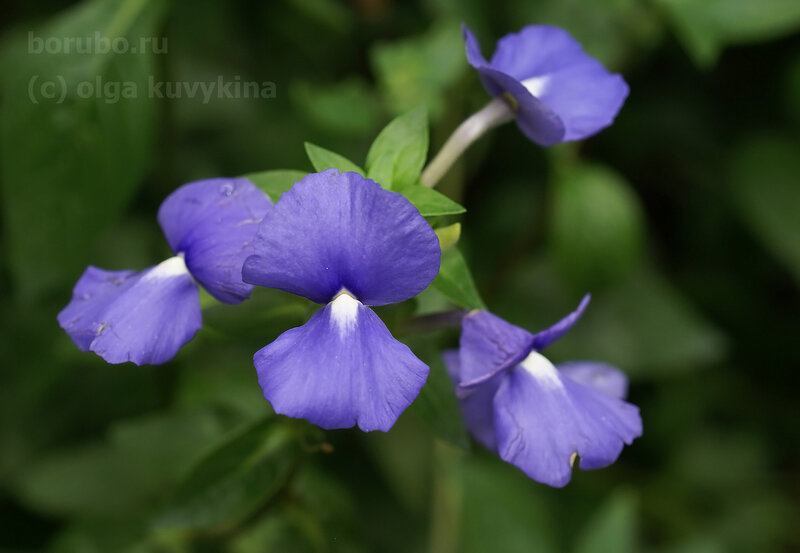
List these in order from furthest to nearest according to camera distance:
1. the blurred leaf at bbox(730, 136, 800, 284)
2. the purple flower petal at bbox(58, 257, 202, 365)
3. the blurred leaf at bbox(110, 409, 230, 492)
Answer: the blurred leaf at bbox(730, 136, 800, 284) < the blurred leaf at bbox(110, 409, 230, 492) < the purple flower petal at bbox(58, 257, 202, 365)

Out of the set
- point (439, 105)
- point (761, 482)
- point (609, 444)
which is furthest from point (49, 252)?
point (761, 482)

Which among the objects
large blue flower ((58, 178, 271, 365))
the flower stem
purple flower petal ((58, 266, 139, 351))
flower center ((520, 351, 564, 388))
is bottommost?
flower center ((520, 351, 564, 388))

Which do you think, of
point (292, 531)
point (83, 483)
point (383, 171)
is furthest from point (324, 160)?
point (83, 483)

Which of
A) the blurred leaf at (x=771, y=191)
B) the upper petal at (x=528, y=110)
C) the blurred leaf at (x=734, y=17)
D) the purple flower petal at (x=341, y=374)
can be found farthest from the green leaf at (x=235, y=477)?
the blurred leaf at (x=771, y=191)

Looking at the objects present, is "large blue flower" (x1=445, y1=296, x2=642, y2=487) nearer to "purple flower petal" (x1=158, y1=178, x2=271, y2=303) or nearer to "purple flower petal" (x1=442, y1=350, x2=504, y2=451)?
"purple flower petal" (x1=442, y1=350, x2=504, y2=451)

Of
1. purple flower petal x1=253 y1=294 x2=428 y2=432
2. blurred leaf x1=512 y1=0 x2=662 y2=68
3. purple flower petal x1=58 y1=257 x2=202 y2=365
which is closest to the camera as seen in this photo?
purple flower petal x1=253 y1=294 x2=428 y2=432

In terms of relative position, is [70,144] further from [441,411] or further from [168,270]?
[441,411]

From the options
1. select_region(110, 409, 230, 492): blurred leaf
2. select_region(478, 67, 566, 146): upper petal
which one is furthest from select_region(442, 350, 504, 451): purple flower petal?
select_region(110, 409, 230, 492): blurred leaf
